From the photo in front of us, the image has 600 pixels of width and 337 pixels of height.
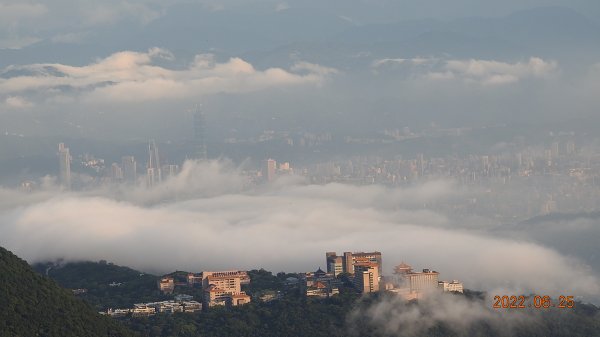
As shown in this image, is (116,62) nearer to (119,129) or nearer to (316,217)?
(119,129)

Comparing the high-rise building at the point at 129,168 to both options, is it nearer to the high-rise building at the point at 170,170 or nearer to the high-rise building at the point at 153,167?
the high-rise building at the point at 153,167

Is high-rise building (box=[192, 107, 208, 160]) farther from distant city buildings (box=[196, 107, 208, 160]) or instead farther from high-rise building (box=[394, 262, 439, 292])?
high-rise building (box=[394, 262, 439, 292])

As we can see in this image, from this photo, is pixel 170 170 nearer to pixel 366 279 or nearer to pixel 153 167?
pixel 153 167

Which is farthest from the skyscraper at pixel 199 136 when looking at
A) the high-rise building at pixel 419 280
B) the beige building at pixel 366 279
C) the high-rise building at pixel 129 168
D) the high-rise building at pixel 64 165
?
the high-rise building at pixel 419 280

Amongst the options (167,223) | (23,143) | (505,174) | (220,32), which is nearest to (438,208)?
(505,174)
